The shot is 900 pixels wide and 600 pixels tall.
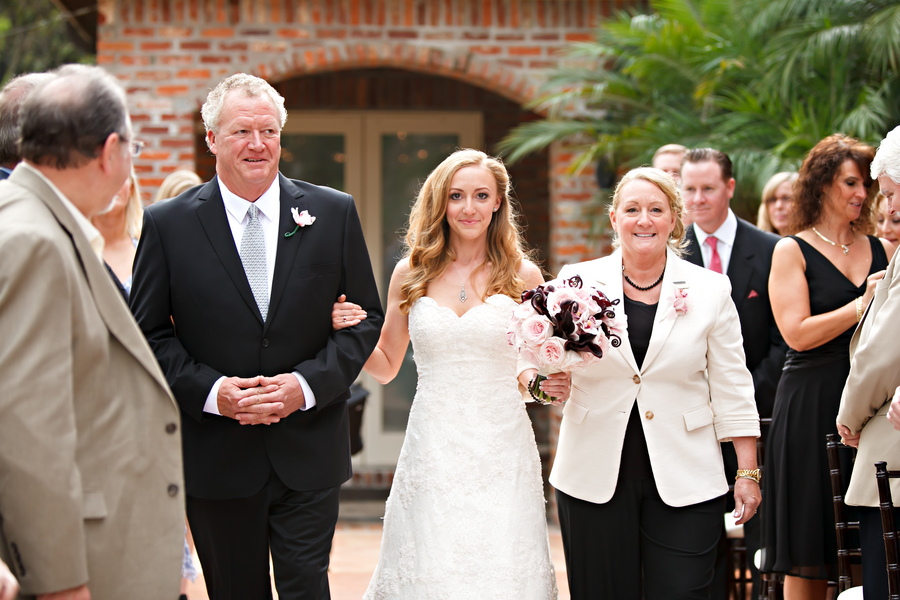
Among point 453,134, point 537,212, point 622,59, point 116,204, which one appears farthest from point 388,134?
point 116,204

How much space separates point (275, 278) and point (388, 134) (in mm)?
5689

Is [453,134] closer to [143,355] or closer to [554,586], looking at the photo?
[554,586]

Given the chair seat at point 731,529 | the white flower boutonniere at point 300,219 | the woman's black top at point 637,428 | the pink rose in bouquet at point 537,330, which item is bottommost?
the chair seat at point 731,529

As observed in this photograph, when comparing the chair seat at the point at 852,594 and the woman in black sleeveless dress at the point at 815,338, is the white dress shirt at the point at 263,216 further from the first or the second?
the chair seat at the point at 852,594

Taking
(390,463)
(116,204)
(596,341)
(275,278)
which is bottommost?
(390,463)

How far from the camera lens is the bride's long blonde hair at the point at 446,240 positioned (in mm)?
3824

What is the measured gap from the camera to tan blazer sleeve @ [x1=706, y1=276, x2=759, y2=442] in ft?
10.9

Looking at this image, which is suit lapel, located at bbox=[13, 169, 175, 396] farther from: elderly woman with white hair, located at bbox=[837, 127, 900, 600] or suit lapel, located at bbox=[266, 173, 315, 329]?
elderly woman with white hair, located at bbox=[837, 127, 900, 600]

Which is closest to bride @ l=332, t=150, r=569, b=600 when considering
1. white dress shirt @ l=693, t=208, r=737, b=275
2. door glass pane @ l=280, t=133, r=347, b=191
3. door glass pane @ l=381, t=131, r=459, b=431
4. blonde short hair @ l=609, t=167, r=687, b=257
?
blonde short hair @ l=609, t=167, r=687, b=257

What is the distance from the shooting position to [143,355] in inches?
89.8

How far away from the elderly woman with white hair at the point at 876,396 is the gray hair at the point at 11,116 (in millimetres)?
2787

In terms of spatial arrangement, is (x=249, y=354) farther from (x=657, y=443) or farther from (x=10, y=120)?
(x=657, y=443)

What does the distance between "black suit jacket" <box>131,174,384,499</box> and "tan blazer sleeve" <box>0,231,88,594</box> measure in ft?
3.45

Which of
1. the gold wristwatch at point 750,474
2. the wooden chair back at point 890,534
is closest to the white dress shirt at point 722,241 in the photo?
the gold wristwatch at point 750,474
